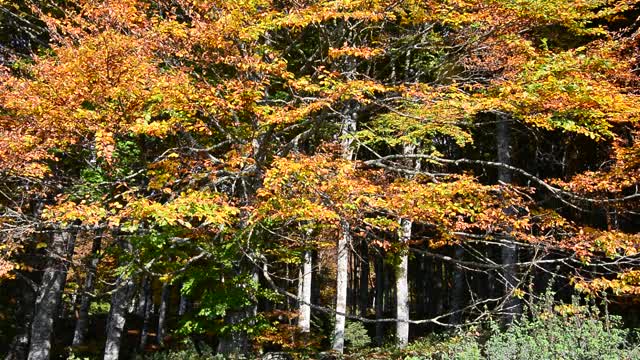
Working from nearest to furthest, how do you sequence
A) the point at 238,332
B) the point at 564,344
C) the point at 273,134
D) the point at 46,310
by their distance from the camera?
the point at 564,344
the point at 273,134
the point at 238,332
the point at 46,310

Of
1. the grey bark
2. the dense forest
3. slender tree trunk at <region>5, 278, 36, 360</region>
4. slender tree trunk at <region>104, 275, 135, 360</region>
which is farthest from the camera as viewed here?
slender tree trunk at <region>5, 278, 36, 360</region>

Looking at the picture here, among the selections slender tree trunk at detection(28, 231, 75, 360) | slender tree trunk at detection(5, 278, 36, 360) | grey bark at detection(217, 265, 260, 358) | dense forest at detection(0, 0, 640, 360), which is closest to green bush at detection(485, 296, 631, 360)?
dense forest at detection(0, 0, 640, 360)

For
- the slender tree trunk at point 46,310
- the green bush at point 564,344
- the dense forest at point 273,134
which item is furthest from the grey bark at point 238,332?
the slender tree trunk at point 46,310

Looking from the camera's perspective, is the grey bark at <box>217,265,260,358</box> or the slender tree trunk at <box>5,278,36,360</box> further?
the slender tree trunk at <box>5,278,36,360</box>

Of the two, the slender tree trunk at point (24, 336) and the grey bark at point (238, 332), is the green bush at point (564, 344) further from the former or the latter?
the slender tree trunk at point (24, 336)

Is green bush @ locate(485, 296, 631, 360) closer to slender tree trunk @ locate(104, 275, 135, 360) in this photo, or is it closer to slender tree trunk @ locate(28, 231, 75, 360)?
slender tree trunk @ locate(104, 275, 135, 360)

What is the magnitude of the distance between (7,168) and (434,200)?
7206mm

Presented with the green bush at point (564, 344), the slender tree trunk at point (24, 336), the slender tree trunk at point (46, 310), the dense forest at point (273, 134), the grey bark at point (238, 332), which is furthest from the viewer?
the slender tree trunk at point (24, 336)

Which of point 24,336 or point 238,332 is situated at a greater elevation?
point 238,332

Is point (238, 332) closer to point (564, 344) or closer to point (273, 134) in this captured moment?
point (273, 134)

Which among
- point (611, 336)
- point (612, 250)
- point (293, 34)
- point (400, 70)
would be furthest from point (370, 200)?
point (400, 70)

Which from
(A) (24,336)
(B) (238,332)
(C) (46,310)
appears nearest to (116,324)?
(C) (46,310)

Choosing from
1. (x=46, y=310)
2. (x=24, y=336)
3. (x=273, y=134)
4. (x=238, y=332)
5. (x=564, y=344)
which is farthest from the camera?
(x=24, y=336)

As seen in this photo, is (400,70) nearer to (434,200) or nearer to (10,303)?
(434,200)
